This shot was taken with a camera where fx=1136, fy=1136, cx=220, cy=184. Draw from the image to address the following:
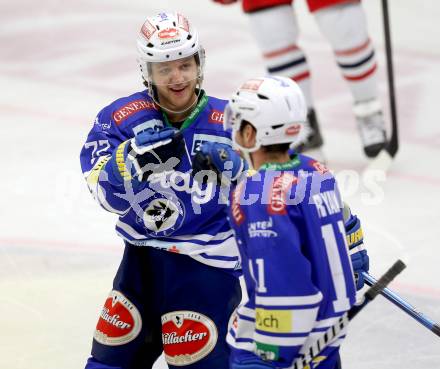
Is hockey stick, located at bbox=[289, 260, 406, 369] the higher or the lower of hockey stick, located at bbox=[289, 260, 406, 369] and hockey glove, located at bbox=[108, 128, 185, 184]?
the lower

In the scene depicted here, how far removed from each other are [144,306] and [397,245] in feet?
7.26

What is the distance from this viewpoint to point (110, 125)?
3514 millimetres

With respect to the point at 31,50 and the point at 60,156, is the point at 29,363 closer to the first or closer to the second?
the point at 60,156

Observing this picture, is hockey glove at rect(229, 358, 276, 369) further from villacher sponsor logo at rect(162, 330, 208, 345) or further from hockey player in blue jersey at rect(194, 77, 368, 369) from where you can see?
villacher sponsor logo at rect(162, 330, 208, 345)

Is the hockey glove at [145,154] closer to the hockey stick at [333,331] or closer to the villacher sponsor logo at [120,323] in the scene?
the villacher sponsor logo at [120,323]

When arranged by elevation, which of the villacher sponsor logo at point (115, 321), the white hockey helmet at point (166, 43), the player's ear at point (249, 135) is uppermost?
the white hockey helmet at point (166, 43)

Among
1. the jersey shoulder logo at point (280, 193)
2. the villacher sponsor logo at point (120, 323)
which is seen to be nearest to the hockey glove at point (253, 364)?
the jersey shoulder logo at point (280, 193)

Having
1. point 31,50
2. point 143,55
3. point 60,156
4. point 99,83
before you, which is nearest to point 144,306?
point 143,55

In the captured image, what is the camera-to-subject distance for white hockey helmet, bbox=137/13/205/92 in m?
3.48

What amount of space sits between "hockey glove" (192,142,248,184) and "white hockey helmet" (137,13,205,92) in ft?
1.35

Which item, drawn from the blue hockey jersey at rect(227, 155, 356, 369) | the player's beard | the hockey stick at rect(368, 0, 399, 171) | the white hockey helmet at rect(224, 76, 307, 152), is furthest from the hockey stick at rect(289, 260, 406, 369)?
the hockey stick at rect(368, 0, 399, 171)

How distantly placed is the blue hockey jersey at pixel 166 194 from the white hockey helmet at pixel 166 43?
11 cm

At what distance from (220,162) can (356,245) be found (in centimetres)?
54

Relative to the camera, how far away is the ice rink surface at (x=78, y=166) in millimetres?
4578
